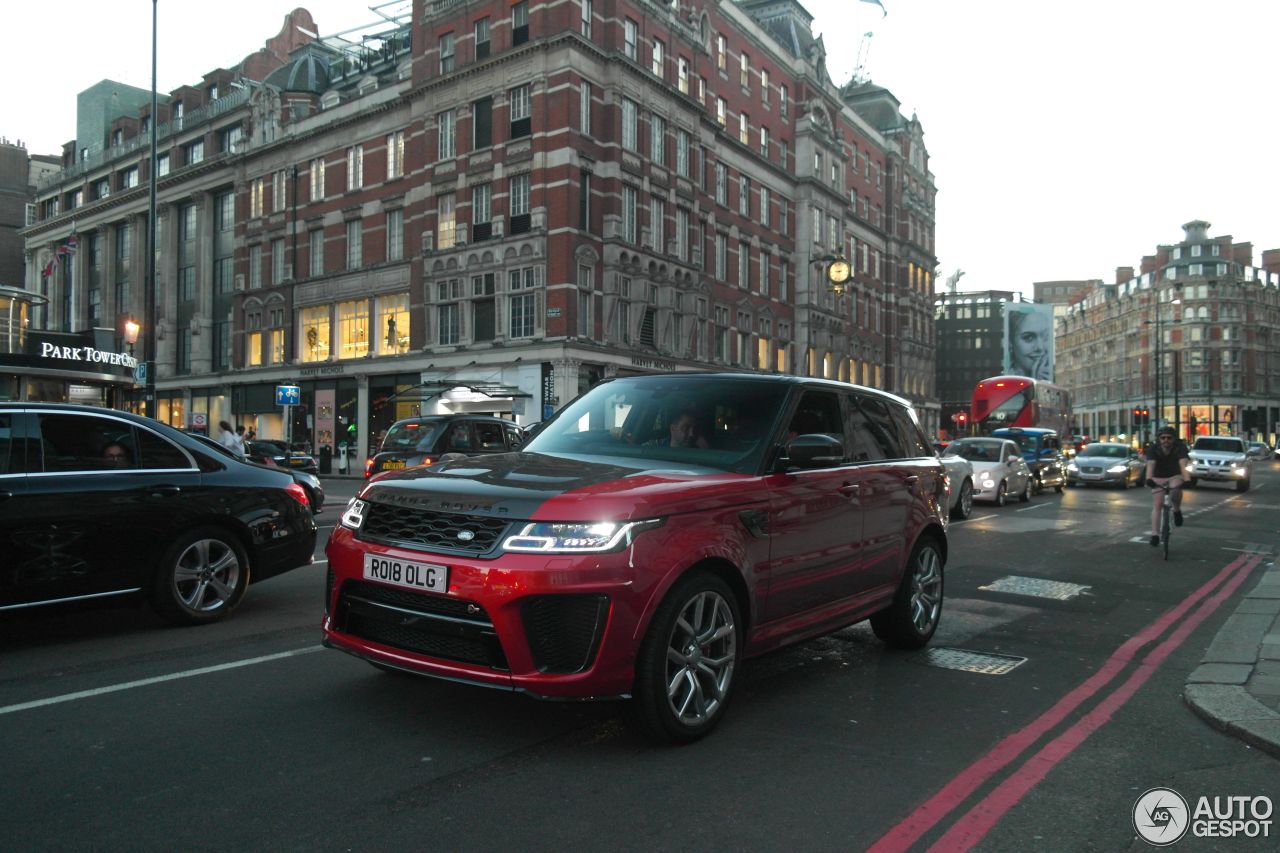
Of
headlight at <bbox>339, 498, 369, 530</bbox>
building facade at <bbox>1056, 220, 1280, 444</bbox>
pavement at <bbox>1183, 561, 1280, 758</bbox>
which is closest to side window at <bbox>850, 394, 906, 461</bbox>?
pavement at <bbox>1183, 561, 1280, 758</bbox>

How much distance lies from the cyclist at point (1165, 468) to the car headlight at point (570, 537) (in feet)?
37.6

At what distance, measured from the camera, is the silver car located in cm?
2873

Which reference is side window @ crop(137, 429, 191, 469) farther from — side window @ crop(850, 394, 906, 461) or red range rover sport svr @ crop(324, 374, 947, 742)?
side window @ crop(850, 394, 906, 461)

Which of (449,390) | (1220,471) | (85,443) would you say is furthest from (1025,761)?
(449,390)

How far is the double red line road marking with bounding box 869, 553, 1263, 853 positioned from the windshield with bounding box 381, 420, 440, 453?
11402 mm

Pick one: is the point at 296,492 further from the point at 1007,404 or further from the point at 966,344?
the point at 966,344

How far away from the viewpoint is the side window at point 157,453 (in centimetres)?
660

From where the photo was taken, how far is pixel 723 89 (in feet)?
139

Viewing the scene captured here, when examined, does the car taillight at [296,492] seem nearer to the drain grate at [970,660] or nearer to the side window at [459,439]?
the drain grate at [970,660]

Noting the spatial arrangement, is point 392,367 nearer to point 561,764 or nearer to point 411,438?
point 411,438

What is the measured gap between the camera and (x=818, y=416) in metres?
5.47

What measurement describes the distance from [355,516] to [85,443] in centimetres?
308

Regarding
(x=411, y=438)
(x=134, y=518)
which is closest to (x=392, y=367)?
(x=411, y=438)

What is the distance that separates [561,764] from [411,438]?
12.5m
